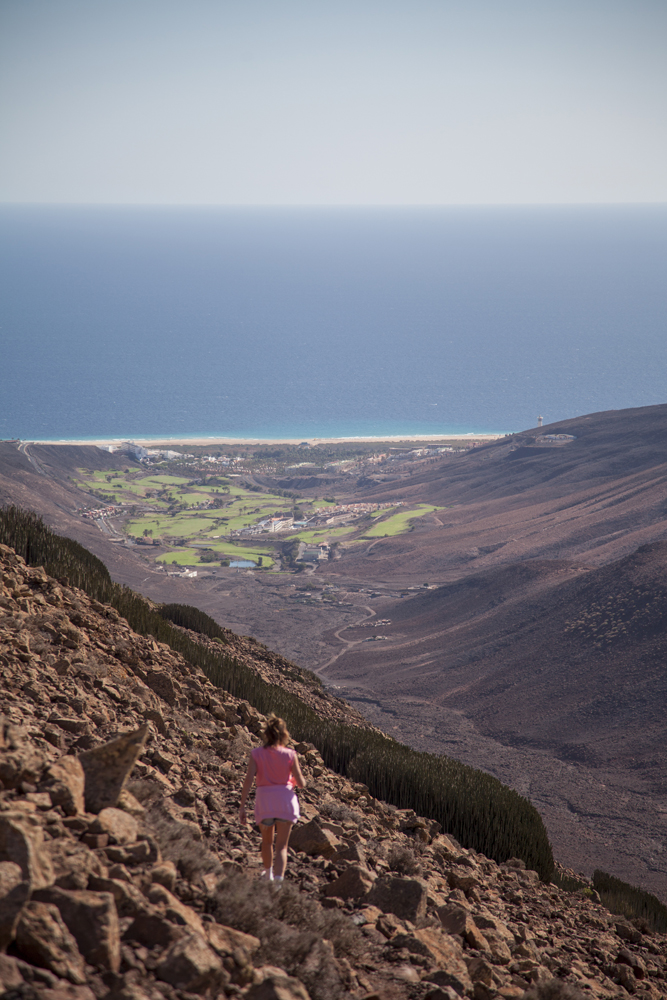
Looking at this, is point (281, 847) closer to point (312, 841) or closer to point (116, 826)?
point (312, 841)

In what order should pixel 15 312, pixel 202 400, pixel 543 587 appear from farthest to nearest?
pixel 15 312 → pixel 202 400 → pixel 543 587

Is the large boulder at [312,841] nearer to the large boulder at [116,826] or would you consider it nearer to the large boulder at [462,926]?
the large boulder at [462,926]

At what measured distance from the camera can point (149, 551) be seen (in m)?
51.7

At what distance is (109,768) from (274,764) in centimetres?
145

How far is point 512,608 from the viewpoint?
36125mm

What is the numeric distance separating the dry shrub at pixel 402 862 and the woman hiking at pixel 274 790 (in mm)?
1803

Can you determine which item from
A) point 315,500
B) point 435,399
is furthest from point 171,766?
point 435,399

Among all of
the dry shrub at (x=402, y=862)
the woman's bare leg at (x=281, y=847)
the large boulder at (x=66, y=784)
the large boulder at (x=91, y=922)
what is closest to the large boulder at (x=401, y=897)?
the woman's bare leg at (x=281, y=847)

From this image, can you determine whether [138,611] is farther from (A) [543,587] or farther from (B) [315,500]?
(B) [315,500]

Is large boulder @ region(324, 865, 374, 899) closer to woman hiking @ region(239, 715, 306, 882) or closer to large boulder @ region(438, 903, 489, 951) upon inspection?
woman hiking @ region(239, 715, 306, 882)

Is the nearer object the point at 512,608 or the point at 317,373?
the point at 512,608

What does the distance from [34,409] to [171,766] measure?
364 feet

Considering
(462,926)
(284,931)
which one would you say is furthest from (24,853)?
(462,926)

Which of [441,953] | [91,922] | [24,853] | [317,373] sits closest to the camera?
[91,922]
